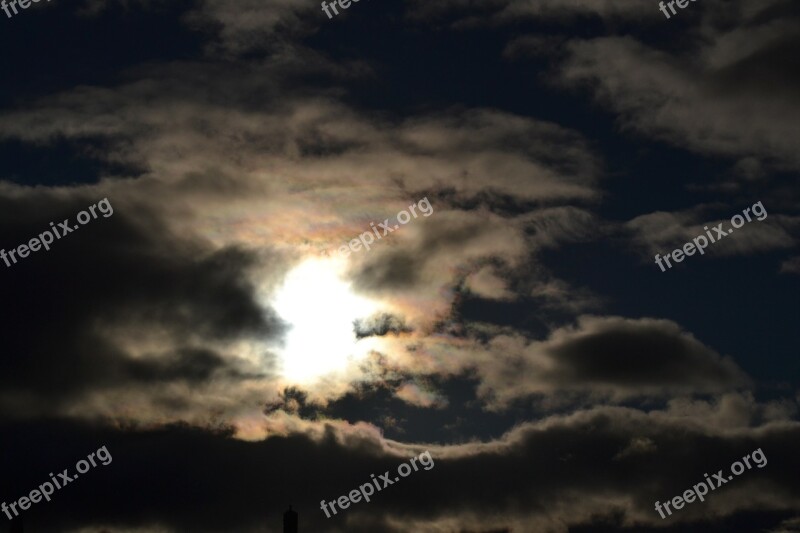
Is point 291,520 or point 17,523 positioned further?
point 17,523

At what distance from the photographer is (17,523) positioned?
2522 inches

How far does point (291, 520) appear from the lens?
28.9 metres

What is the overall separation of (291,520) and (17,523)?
372ft
